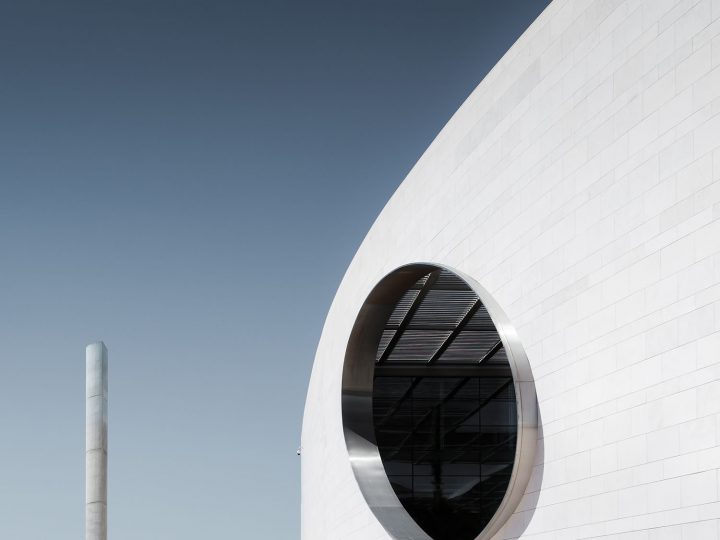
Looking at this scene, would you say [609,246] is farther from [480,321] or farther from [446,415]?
[446,415]

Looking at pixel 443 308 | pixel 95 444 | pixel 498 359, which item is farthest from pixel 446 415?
pixel 95 444

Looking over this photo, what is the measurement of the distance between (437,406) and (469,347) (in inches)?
157

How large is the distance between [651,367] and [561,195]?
8.14 ft

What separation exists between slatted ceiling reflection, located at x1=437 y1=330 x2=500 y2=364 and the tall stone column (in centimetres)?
707


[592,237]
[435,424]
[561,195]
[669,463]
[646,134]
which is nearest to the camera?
[669,463]

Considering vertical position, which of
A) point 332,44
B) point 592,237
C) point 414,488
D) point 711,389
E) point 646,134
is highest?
point 332,44

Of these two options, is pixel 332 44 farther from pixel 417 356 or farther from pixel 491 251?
pixel 491 251

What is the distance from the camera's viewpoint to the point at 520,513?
1229 centimetres

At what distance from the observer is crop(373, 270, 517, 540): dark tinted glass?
72.6 ft

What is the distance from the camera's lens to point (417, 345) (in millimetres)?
22625

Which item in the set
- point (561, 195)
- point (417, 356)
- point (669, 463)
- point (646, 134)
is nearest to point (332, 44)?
point (417, 356)

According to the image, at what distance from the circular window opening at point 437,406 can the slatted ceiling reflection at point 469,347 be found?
0.02 m

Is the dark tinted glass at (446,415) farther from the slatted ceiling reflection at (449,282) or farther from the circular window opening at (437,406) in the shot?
the slatted ceiling reflection at (449,282)

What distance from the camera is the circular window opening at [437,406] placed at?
1542 centimetres
